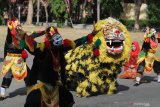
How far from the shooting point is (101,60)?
1096cm

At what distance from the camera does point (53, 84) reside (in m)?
7.54

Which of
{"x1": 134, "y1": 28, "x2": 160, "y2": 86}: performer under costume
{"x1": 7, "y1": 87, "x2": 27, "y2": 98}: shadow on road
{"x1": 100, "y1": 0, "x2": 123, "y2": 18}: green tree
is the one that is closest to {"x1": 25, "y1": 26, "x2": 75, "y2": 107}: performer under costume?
{"x1": 7, "y1": 87, "x2": 27, "y2": 98}: shadow on road

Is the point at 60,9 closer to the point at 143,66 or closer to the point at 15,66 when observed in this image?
the point at 143,66

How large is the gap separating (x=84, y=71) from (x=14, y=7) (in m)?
43.2

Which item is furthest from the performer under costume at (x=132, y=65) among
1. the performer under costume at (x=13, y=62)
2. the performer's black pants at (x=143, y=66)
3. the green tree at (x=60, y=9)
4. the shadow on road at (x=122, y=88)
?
the green tree at (x=60, y=9)

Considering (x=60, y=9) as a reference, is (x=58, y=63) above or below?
above

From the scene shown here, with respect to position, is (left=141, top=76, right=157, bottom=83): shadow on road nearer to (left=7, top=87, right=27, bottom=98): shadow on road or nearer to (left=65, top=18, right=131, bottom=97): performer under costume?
(left=65, top=18, right=131, bottom=97): performer under costume

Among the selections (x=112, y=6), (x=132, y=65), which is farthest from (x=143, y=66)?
(x=112, y=6)

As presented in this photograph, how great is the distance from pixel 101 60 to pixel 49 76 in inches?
142

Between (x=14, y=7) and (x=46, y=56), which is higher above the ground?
(x=46, y=56)

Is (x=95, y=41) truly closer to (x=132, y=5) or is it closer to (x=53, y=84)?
(x=53, y=84)

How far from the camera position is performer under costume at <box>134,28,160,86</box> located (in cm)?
1311

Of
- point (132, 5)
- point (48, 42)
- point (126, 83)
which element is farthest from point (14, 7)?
point (48, 42)

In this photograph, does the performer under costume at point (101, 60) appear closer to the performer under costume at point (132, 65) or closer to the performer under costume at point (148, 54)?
the performer under costume at point (148, 54)
